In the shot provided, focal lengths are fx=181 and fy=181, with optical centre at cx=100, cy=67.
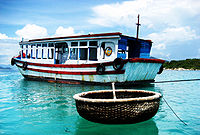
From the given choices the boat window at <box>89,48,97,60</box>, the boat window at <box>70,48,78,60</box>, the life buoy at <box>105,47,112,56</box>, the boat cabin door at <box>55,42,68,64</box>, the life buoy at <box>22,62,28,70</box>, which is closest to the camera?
the life buoy at <box>105,47,112,56</box>

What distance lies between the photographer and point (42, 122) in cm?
496

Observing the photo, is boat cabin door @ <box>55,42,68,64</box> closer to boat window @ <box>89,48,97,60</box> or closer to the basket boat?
boat window @ <box>89,48,97,60</box>

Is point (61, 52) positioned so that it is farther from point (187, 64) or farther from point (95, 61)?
point (187, 64)

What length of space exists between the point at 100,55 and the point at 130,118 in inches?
316

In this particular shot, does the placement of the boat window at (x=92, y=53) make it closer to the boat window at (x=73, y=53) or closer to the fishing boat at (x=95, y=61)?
the fishing boat at (x=95, y=61)

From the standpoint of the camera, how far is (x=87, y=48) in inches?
520

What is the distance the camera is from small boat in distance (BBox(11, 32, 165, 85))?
1087cm

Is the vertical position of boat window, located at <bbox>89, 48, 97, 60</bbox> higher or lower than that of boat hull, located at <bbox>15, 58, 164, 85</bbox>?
higher

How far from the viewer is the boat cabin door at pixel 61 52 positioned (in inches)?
604

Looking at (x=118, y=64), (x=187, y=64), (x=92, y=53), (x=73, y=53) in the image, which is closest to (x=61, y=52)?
(x=73, y=53)

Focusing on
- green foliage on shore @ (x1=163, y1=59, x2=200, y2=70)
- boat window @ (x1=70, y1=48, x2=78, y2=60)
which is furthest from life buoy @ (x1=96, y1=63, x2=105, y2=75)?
green foliage on shore @ (x1=163, y1=59, x2=200, y2=70)

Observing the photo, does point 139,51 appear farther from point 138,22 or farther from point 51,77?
point 51,77

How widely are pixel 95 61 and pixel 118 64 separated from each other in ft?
7.14

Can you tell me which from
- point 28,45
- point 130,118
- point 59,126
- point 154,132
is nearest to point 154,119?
point 154,132
